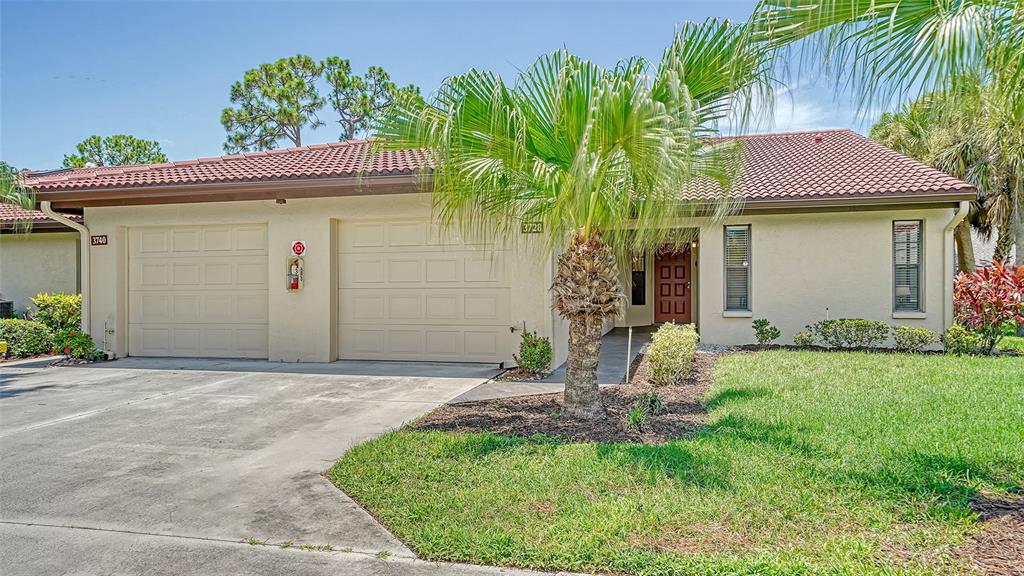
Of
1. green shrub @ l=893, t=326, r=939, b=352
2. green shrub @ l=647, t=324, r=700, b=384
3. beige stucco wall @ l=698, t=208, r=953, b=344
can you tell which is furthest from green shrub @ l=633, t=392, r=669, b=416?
green shrub @ l=893, t=326, r=939, b=352

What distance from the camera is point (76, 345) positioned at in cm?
1119

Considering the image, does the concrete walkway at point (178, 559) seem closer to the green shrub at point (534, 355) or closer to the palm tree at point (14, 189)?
the green shrub at point (534, 355)

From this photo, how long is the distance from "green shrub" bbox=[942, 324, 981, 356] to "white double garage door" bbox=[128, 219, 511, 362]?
7.93 m

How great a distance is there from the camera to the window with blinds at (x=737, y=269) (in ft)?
40.9

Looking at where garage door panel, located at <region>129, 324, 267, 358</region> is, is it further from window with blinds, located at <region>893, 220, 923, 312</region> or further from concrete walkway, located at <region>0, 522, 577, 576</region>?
window with blinds, located at <region>893, 220, 923, 312</region>

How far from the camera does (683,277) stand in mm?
17672

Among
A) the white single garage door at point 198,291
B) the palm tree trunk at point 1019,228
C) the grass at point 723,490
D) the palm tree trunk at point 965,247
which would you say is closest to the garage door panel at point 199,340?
the white single garage door at point 198,291

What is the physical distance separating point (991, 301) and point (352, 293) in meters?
11.5

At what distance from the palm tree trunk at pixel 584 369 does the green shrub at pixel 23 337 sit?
1172 cm

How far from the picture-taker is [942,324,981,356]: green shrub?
10.7m

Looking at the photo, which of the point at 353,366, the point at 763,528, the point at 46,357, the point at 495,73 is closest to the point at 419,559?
the point at 763,528

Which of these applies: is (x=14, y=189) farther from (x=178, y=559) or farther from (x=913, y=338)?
(x=913, y=338)

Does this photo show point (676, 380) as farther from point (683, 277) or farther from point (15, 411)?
point (683, 277)

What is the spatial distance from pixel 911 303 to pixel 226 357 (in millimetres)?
13363
